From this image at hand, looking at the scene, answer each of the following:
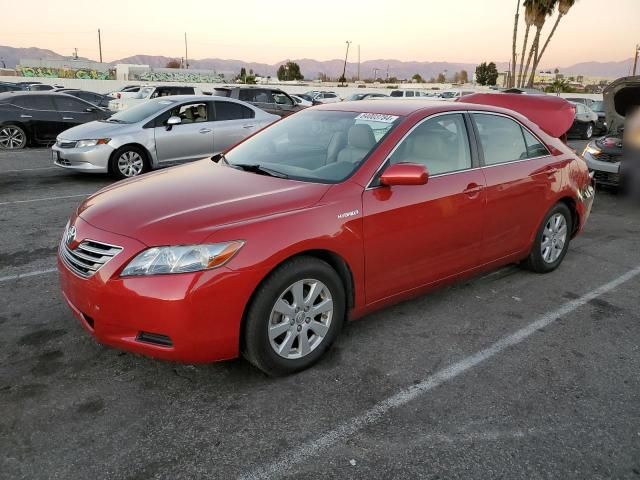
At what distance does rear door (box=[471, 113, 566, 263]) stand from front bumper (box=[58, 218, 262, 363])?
7.47 feet

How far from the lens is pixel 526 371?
3422mm

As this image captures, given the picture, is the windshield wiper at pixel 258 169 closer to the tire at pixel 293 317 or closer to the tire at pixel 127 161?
the tire at pixel 293 317

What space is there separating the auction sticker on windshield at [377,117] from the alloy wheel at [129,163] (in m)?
6.39

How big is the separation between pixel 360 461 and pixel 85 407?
149cm

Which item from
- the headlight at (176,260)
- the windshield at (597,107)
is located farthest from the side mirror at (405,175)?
the windshield at (597,107)

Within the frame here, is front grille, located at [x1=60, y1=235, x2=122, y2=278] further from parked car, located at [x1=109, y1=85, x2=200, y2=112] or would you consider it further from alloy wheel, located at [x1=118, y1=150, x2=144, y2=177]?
parked car, located at [x1=109, y1=85, x2=200, y2=112]

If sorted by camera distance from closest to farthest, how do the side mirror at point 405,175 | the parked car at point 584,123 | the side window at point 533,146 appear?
the side mirror at point 405,175
the side window at point 533,146
the parked car at point 584,123

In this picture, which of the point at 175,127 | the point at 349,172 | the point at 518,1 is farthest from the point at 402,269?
the point at 518,1

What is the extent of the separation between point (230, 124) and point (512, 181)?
6.87 metres

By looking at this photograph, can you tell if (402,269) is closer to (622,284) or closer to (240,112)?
(622,284)

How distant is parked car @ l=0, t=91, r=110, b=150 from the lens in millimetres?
12789

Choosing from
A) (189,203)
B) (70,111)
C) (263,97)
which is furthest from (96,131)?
(263,97)

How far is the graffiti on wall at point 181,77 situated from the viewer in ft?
192

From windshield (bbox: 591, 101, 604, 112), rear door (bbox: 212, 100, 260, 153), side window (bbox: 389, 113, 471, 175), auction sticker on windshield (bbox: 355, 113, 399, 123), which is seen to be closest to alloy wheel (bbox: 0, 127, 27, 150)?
rear door (bbox: 212, 100, 260, 153)
